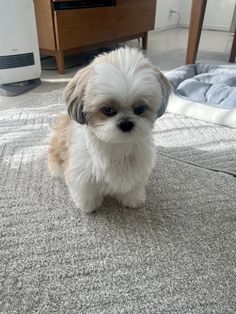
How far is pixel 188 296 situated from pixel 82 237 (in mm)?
348

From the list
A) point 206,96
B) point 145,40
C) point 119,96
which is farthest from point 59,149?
point 145,40

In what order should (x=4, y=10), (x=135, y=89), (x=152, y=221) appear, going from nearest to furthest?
(x=135, y=89) → (x=152, y=221) → (x=4, y=10)

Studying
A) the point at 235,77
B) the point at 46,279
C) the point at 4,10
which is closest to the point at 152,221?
the point at 46,279

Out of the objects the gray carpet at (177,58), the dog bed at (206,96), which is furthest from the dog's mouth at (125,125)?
the gray carpet at (177,58)

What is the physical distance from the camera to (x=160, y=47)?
3.23m

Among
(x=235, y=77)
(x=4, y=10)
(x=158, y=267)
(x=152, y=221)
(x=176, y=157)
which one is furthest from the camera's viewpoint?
(x=235, y=77)

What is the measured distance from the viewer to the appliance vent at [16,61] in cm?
183

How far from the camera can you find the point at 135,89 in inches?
27.5

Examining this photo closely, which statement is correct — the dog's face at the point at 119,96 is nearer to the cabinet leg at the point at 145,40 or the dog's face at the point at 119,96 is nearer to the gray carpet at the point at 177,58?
the gray carpet at the point at 177,58

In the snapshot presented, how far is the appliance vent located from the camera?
183 centimetres

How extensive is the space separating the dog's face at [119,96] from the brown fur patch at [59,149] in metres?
0.24

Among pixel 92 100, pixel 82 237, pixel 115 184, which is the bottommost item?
pixel 82 237

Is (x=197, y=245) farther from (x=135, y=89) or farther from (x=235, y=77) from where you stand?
(x=235, y=77)

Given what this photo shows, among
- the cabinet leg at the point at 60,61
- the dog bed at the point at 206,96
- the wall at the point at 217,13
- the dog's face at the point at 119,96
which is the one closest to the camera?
the dog's face at the point at 119,96
